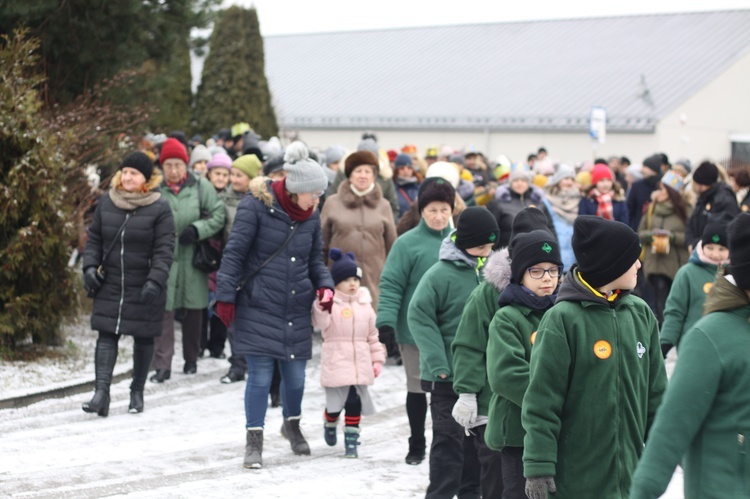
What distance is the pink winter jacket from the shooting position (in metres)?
8.29

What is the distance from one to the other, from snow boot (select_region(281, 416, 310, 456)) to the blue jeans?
98 mm

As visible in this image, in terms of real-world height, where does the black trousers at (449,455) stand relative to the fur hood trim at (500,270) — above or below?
below

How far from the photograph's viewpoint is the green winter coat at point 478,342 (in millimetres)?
6047

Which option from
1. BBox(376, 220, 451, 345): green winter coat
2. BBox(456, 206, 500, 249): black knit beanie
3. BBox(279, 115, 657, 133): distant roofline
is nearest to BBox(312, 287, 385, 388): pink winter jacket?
BBox(376, 220, 451, 345): green winter coat

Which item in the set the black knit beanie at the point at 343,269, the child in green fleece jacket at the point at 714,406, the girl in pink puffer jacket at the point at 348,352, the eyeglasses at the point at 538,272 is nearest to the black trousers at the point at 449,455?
the eyeglasses at the point at 538,272

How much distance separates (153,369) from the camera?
10.9 meters

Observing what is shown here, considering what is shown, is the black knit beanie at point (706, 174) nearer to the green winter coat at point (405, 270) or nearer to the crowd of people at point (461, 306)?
the crowd of people at point (461, 306)

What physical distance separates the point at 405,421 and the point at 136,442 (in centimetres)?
217

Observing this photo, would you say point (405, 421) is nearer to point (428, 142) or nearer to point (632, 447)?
point (632, 447)

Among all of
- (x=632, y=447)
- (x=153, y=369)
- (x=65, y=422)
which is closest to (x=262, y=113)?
(x=153, y=369)

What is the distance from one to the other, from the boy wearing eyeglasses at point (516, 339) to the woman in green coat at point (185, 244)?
5.48 metres

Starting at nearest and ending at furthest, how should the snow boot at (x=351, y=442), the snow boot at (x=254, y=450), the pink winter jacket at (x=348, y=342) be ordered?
the snow boot at (x=254, y=450), the snow boot at (x=351, y=442), the pink winter jacket at (x=348, y=342)

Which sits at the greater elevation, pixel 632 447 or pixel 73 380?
pixel 632 447

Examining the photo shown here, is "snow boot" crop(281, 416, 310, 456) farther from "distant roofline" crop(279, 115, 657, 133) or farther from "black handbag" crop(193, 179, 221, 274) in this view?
"distant roofline" crop(279, 115, 657, 133)
